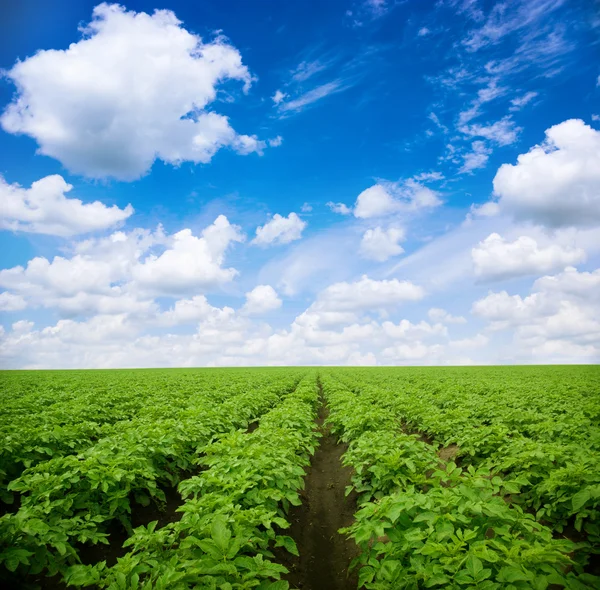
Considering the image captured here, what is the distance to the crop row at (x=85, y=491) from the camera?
4113 millimetres

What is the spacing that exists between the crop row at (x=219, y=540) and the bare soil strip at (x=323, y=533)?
0.71 metres

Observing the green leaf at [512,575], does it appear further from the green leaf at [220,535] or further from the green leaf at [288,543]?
the green leaf at [220,535]

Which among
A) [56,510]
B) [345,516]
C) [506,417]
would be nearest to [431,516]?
[345,516]

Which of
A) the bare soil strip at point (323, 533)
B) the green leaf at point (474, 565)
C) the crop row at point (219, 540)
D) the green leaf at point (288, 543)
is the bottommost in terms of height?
the bare soil strip at point (323, 533)

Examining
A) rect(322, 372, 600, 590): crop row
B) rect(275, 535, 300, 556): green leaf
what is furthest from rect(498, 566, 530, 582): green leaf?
rect(275, 535, 300, 556): green leaf

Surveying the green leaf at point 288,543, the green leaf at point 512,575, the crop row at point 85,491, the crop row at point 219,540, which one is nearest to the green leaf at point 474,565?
the green leaf at point 512,575

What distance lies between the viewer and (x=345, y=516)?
7.38 meters

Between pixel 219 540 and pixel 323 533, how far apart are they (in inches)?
164

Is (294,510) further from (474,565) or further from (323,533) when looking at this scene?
(474,565)

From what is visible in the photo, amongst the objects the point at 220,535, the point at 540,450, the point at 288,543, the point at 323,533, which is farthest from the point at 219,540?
the point at 540,450

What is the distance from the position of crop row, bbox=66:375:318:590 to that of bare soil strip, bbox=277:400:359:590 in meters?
0.71

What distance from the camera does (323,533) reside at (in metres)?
6.81

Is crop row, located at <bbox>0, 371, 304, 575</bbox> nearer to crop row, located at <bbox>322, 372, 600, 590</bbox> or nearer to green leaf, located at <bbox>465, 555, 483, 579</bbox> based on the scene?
crop row, located at <bbox>322, 372, 600, 590</bbox>

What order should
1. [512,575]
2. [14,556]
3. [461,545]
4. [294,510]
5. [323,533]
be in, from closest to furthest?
[512,575] → [461,545] → [14,556] → [323,533] → [294,510]
